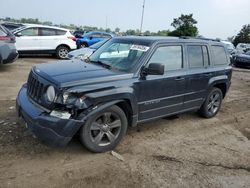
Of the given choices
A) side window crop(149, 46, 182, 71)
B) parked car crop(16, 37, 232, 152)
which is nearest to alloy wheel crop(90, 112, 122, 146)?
parked car crop(16, 37, 232, 152)

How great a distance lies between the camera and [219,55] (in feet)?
21.5

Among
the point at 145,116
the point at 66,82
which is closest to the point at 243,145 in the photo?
the point at 145,116

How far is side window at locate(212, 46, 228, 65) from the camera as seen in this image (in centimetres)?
641

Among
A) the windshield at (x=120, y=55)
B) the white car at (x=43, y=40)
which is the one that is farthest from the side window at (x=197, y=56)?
the white car at (x=43, y=40)

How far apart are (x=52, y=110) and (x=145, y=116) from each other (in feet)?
5.46

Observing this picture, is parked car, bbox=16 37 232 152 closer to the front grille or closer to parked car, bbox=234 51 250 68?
the front grille

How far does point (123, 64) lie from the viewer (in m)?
4.86

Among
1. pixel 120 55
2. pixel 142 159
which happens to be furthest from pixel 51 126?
pixel 120 55

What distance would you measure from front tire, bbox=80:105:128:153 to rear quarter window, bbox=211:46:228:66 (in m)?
2.91

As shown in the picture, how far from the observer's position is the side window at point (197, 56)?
5.70 m

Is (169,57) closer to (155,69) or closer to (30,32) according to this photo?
(155,69)

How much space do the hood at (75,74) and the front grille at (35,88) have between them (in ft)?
0.38

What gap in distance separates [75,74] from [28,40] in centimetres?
1072

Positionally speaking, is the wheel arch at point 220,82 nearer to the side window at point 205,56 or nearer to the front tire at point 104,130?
the side window at point 205,56
